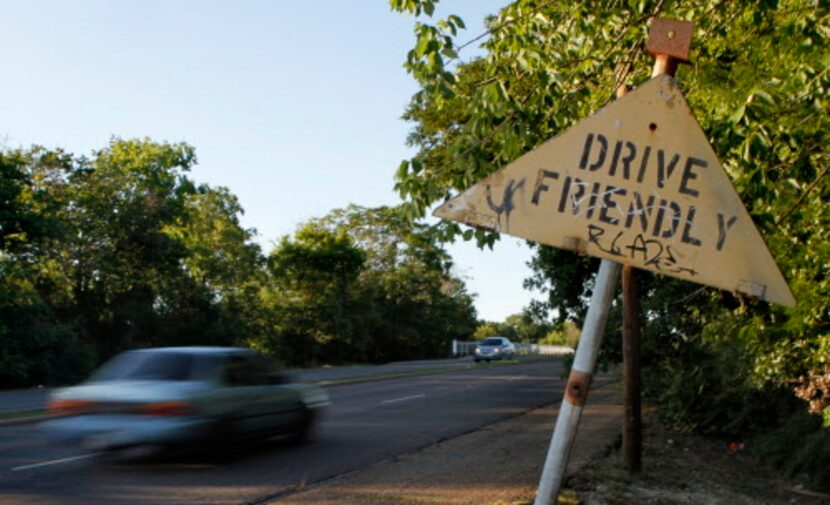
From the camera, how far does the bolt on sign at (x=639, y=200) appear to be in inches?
128

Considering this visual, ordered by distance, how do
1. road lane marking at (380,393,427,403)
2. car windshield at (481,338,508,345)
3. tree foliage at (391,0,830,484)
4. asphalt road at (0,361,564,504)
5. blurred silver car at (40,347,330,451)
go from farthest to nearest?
car windshield at (481,338,508,345) < road lane marking at (380,393,427,403) < blurred silver car at (40,347,330,451) < asphalt road at (0,361,564,504) < tree foliage at (391,0,830,484)

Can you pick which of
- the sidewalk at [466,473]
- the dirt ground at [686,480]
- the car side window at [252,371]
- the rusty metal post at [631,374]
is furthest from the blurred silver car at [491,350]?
the rusty metal post at [631,374]

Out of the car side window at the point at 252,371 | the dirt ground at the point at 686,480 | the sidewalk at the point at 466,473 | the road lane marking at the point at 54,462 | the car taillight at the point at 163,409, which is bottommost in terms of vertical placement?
the dirt ground at the point at 686,480

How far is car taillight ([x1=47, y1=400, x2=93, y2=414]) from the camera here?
10.1 m

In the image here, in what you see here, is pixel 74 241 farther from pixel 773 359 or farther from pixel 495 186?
pixel 495 186

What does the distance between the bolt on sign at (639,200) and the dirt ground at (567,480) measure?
512cm

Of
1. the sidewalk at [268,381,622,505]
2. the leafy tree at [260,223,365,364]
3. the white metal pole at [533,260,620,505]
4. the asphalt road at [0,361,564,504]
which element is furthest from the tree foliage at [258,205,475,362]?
the white metal pole at [533,260,620,505]

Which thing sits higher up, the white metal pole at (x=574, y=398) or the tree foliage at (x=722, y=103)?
the tree foliage at (x=722, y=103)

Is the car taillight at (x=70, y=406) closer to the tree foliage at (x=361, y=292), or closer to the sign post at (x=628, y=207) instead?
the sign post at (x=628, y=207)

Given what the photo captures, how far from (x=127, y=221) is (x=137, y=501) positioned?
2981 centimetres

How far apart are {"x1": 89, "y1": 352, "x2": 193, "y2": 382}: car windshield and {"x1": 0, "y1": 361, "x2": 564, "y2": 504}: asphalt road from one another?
1.02m

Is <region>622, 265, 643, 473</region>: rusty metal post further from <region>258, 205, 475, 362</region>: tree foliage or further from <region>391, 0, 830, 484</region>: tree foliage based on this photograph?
<region>258, 205, 475, 362</region>: tree foliage

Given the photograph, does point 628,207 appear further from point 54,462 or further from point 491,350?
point 491,350

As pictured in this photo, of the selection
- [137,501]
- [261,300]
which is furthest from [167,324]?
[137,501]
